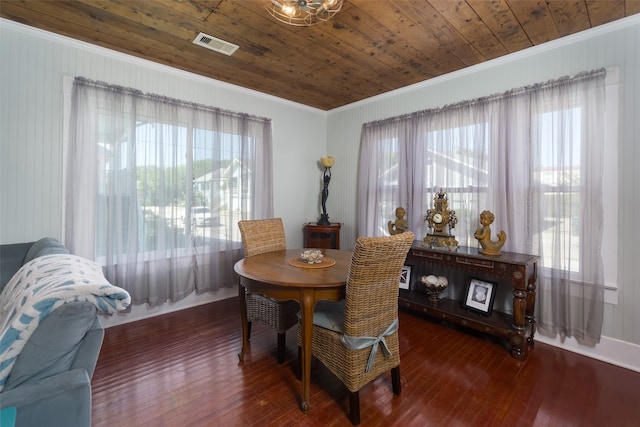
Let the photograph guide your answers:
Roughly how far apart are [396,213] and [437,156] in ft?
2.44

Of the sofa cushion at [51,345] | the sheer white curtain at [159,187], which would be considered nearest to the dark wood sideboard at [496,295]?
the sheer white curtain at [159,187]

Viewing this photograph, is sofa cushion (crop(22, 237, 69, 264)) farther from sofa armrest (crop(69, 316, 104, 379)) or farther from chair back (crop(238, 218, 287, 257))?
chair back (crop(238, 218, 287, 257))

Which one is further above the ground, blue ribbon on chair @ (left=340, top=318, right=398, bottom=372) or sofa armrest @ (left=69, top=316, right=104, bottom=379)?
sofa armrest @ (left=69, top=316, right=104, bottom=379)

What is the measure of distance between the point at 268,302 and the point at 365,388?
0.86m

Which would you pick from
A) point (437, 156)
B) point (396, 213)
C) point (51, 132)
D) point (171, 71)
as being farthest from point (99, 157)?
point (437, 156)

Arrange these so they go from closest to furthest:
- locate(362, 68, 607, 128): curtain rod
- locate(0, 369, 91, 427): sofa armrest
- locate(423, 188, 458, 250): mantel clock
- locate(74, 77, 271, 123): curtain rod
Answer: locate(0, 369, 91, 427): sofa armrest < locate(362, 68, 607, 128): curtain rod < locate(74, 77, 271, 123): curtain rod < locate(423, 188, 458, 250): mantel clock

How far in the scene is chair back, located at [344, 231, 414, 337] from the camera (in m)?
1.51

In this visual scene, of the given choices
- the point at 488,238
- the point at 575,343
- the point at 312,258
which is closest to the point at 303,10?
the point at 312,258

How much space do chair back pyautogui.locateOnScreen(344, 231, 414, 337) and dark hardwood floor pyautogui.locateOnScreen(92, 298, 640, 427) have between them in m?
0.53

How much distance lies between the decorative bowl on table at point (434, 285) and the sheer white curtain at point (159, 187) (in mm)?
2079

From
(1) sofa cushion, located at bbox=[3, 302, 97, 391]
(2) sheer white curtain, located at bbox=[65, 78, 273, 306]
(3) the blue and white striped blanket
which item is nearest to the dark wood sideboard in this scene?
(2) sheer white curtain, located at bbox=[65, 78, 273, 306]

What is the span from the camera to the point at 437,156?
3119mm

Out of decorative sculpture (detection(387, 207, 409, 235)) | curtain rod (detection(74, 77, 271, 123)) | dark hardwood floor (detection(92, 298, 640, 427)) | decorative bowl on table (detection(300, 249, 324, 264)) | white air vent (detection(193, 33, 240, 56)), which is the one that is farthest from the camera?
decorative sculpture (detection(387, 207, 409, 235))

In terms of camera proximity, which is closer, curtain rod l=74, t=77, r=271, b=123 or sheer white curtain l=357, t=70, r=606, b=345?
sheer white curtain l=357, t=70, r=606, b=345
